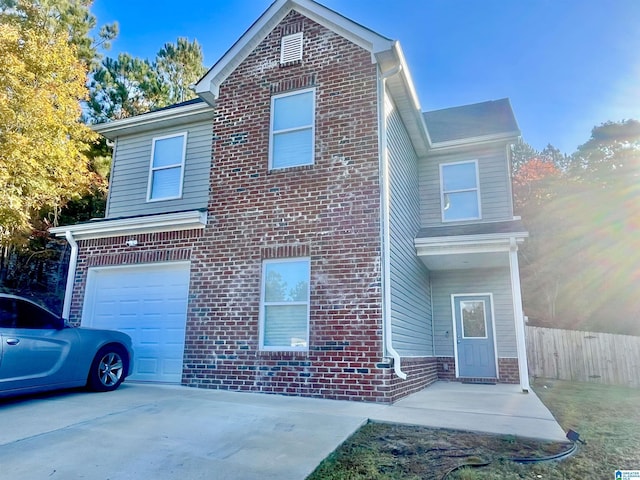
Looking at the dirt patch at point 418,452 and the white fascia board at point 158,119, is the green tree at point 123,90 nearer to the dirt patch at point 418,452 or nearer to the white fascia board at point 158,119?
the white fascia board at point 158,119

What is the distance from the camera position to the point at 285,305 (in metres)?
7.43

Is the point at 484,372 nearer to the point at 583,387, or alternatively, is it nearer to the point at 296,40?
the point at 583,387

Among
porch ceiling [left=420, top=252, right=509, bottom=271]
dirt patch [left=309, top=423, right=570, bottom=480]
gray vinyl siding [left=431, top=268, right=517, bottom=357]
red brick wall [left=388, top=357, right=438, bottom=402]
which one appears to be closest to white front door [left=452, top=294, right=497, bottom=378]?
gray vinyl siding [left=431, top=268, right=517, bottom=357]

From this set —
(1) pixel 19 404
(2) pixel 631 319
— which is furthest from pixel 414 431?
(2) pixel 631 319

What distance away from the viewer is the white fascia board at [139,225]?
8297mm

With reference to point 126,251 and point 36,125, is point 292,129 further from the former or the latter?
point 36,125

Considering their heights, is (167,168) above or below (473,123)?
below

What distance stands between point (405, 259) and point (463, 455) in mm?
4979

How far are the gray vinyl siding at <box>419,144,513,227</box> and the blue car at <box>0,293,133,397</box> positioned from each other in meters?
7.77

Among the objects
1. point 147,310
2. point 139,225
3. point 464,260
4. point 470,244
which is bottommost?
point 147,310

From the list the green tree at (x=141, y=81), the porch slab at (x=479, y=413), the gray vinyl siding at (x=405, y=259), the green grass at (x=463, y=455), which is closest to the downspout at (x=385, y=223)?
the gray vinyl siding at (x=405, y=259)

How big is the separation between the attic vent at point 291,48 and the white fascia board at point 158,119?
1963 mm

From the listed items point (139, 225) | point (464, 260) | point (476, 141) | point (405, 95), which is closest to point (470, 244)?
point (464, 260)

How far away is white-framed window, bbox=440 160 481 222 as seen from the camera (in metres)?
11.0
